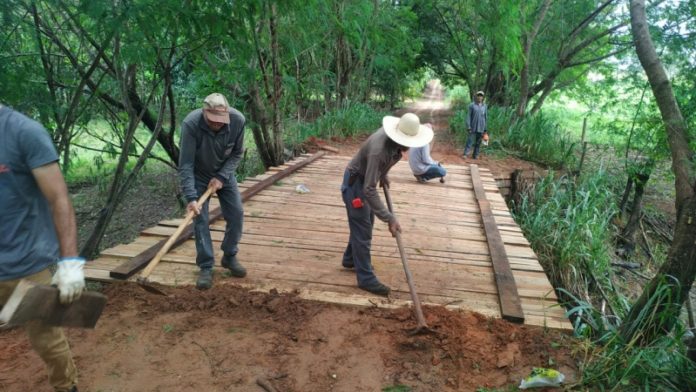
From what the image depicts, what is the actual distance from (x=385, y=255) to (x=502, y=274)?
111 cm

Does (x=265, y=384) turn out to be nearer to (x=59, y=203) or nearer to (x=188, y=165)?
(x=59, y=203)

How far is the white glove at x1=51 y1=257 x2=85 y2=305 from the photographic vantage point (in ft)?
6.86

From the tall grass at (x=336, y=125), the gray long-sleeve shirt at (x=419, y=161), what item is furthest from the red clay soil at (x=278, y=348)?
the tall grass at (x=336, y=125)

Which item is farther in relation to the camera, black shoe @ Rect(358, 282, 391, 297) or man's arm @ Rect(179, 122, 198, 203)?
black shoe @ Rect(358, 282, 391, 297)

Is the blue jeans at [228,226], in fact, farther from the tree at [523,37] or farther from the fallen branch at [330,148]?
the tree at [523,37]

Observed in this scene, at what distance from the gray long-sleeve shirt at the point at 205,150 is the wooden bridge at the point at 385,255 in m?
0.87

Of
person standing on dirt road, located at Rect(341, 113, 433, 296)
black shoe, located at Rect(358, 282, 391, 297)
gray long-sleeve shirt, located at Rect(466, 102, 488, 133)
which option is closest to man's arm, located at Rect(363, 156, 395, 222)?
person standing on dirt road, located at Rect(341, 113, 433, 296)

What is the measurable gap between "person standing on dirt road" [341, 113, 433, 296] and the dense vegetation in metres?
1.58

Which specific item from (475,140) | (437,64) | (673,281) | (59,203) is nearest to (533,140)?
(475,140)

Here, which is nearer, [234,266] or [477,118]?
[234,266]

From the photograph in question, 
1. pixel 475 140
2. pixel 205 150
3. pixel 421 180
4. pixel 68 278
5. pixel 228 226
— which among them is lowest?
pixel 421 180

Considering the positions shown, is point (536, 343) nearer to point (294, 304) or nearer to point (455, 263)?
point (455, 263)

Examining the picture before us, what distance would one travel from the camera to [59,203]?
2.10 m

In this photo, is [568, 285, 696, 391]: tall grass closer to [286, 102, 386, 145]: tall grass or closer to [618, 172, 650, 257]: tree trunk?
[618, 172, 650, 257]: tree trunk
